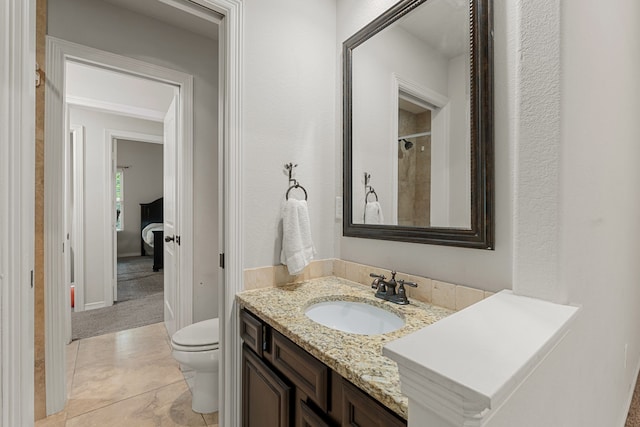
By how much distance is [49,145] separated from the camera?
176 cm

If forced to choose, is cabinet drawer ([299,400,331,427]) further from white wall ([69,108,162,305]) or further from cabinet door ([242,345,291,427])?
white wall ([69,108,162,305])

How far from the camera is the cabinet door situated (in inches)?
41.8

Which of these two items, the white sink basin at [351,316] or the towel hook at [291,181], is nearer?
the white sink basin at [351,316]

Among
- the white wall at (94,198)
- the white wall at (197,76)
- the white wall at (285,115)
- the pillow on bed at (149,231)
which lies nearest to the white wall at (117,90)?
the white wall at (94,198)

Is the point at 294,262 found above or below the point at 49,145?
below

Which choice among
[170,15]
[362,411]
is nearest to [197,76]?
[170,15]

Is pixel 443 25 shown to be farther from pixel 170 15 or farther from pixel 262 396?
pixel 170 15

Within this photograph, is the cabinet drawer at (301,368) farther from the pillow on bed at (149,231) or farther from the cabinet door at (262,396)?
the pillow on bed at (149,231)

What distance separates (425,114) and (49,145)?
2.13 m

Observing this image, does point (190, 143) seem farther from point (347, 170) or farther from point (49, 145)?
point (347, 170)

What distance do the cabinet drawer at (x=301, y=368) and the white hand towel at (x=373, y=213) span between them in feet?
2.42

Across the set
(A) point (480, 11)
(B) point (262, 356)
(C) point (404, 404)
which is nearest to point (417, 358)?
(C) point (404, 404)
